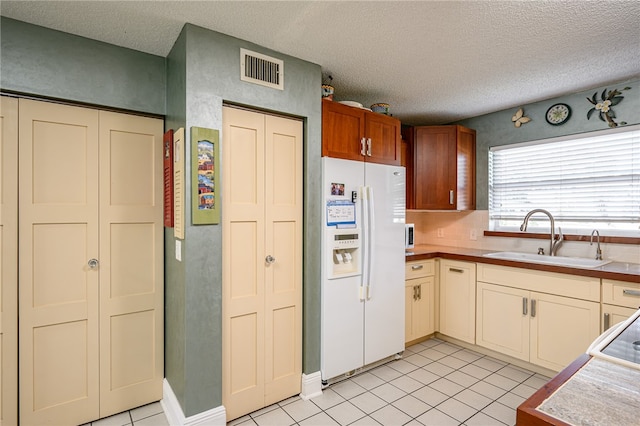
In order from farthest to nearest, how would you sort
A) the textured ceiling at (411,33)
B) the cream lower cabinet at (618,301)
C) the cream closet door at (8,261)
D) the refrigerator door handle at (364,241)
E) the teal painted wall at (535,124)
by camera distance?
1. the teal painted wall at (535,124)
2. the refrigerator door handle at (364,241)
3. the cream lower cabinet at (618,301)
4. the cream closet door at (8,261)
5. the textured ceiling at (411,33)

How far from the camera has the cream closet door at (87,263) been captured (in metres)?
2.02

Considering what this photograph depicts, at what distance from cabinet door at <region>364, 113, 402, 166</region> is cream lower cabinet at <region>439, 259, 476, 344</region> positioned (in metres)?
1.23

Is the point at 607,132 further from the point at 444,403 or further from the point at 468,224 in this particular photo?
the point at 444,403

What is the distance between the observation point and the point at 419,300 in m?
3.36

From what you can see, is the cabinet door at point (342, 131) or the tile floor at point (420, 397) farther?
the cabinet door at point (342, 131)

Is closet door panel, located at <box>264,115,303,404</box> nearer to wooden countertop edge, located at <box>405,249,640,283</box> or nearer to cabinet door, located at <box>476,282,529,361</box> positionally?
wooden countertop edge, located at <box>405,249,640,283</box>

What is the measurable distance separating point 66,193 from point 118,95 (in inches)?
28.0

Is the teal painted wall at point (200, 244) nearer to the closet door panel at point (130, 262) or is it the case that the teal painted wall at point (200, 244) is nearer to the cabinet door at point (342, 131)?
the closet door panel at point (130, 262)

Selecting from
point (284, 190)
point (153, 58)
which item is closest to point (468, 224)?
point (284, 190)

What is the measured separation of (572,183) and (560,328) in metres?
1.39

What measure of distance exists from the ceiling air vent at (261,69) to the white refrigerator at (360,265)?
65 cm

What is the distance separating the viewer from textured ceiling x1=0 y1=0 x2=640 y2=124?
182cm

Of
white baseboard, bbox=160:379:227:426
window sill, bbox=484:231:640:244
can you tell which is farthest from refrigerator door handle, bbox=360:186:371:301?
window sill, bbox=484:231:640:244

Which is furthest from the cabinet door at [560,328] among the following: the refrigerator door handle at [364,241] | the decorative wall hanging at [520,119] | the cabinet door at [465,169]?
the decorative wall hanging at [520,119]
